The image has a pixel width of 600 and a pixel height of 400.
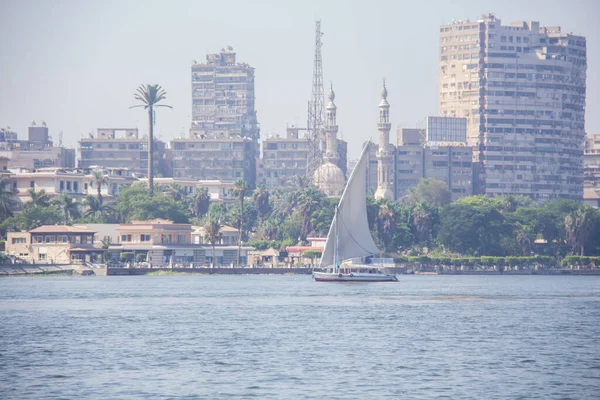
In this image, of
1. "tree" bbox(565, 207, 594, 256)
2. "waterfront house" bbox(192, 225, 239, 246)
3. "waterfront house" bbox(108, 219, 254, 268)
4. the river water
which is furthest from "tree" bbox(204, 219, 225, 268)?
"tree" bbox(565, 207, 594, 256)

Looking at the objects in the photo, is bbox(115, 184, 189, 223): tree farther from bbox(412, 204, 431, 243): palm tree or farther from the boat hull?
the boat hull

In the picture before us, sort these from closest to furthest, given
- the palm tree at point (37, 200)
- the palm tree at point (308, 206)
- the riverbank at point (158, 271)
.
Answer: the riverbank at point (158, 271) < the palm tree at point (37, 200) < the palm tree at point (308, 206)

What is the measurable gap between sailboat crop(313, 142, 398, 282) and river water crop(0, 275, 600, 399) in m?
19.2

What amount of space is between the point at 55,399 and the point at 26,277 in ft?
349

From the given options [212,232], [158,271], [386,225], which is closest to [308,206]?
[386,225]

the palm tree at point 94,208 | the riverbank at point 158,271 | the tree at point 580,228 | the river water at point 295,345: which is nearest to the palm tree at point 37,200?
the palm tree at point 94,208

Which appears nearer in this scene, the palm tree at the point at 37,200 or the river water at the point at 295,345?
Answer: the river water at the point at 295,345

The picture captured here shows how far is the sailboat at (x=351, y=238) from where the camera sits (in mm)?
136375

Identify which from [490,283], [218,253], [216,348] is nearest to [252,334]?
[216,348]

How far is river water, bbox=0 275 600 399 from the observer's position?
53.3 m

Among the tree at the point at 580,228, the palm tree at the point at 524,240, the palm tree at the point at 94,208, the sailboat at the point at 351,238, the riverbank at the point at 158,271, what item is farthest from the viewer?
the palm tree at the point at 94,208

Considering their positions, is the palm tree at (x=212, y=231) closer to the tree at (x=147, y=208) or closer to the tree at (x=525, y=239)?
the tree at (x=147, y=208)

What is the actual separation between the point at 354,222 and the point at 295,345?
224 feet

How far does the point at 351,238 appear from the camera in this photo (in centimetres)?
13712
